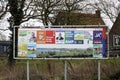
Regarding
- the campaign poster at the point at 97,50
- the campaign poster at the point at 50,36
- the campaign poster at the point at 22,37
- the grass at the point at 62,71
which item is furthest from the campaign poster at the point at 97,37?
the campaign poster at the point at 22,37

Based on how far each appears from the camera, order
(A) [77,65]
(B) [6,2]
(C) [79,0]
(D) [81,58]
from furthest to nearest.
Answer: (C) [79,0] < (B) [6,2] < (A) [77,65] < (D) [81,58]

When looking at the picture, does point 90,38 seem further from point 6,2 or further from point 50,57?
point 6,2

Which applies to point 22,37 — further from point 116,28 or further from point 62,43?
point 116,28

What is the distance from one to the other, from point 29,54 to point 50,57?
1110 millimetres

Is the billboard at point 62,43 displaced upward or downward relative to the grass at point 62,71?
upward

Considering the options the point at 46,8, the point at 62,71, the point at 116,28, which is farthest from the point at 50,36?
the point at 116,28

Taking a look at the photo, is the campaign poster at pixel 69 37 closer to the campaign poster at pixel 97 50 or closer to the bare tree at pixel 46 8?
the campaign poster at pixel 97 50

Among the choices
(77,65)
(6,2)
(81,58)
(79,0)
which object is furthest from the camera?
(79,0)

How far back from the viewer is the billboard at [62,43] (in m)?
19.7

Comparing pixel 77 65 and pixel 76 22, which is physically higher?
pixel 76 22

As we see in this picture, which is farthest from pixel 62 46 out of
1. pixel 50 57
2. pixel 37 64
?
pixel 37 64

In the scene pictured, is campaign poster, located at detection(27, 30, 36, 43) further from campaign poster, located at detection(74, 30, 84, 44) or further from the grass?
campaign poster, located at detection(74, 30, 84, 44)

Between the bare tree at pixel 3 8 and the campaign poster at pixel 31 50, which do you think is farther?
the bare tree at pixel 3 8

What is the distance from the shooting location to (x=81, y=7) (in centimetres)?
4016
